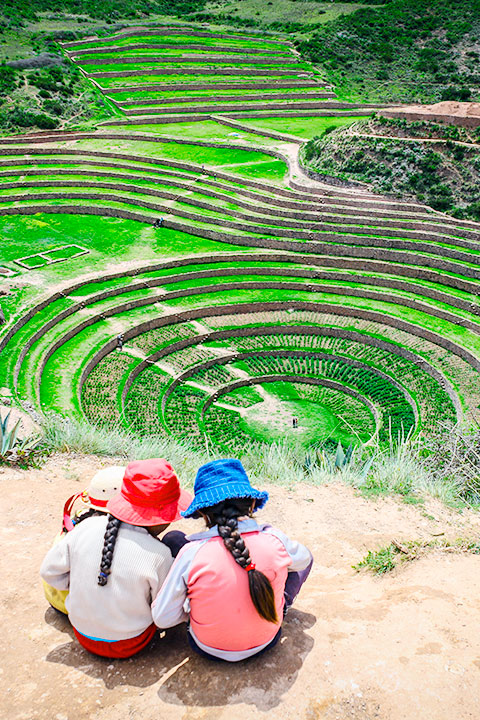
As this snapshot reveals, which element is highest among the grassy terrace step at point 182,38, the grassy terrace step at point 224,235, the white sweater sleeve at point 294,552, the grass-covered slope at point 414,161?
the grassy terrace step at point 182,38

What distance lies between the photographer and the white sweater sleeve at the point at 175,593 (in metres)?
3.99

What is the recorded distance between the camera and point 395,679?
13.1 ft

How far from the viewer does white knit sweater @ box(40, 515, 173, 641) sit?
4.13 m

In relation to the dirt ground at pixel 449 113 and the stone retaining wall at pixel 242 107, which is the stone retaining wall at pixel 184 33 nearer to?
the stone retaining wall at pixel 242 107

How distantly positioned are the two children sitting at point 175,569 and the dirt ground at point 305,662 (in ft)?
0.59

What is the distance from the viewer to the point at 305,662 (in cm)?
419

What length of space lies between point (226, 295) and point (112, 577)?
19.2 m

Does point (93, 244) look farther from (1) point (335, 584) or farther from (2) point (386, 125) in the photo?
(1) point (335, 584)

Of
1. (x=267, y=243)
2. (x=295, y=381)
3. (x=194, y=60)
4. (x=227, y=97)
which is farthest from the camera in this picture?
(x=194, y=60)

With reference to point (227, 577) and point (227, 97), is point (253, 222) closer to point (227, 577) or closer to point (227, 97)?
point (227, 97)

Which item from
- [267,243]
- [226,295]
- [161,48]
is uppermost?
[161,48]

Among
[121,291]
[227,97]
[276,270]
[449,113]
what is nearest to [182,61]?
[227,97]

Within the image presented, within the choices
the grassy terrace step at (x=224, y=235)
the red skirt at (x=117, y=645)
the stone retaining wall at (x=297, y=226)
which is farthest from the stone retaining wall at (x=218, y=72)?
the red skirt at (x=117, y=645)

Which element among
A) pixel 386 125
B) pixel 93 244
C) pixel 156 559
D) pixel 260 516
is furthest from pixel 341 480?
pixel 386 125
